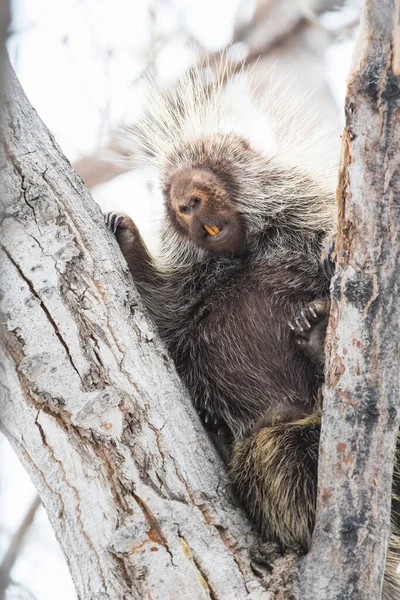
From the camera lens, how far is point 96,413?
1.51m

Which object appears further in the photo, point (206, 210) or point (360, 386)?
point (206, 210)

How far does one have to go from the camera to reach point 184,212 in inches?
93.4

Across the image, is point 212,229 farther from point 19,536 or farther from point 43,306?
point 19,536

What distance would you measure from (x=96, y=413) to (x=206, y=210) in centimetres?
106

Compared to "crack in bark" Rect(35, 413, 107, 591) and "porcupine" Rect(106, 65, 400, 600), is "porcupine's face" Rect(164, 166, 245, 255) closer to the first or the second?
"porcupine" Rect(106, 65, 400, 600)

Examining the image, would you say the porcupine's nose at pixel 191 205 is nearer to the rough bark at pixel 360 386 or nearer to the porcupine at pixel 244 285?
the porcupine at pixel 244 285

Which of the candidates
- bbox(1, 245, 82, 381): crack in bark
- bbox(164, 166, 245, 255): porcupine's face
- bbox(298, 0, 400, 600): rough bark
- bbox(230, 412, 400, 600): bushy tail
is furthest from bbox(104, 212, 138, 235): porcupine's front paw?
bbox(298, 0, 400, 600): rough bark

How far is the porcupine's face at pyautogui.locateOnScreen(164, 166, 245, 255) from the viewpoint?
2.36 metres

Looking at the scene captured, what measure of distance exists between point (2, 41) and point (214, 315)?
74.0 inches

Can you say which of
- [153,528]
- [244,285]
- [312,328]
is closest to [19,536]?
[244,285]

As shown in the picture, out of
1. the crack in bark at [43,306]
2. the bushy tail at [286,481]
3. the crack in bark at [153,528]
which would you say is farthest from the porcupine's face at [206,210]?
the crack in bark at [153,528]

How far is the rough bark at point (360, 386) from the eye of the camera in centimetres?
134

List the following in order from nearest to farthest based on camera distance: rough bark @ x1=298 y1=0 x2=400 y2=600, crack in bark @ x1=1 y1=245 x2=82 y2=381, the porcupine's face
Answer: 1. rough bark @ x1=298 y1=0 x2=400 y2=600
2. crack in bark @ x1=1 y1=245 x2=82 y2=381
3. the porcupine's face

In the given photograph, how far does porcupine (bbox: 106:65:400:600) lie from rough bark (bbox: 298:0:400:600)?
51 cm
